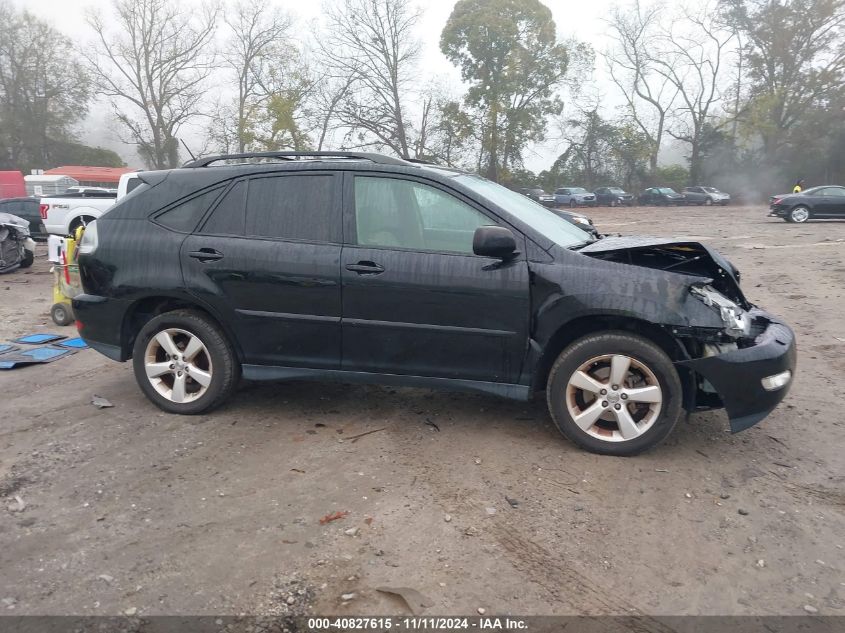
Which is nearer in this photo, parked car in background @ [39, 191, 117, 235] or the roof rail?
the roof rail

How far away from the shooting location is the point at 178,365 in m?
4.46

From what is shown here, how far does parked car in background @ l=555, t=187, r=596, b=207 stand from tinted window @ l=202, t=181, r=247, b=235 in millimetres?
39384

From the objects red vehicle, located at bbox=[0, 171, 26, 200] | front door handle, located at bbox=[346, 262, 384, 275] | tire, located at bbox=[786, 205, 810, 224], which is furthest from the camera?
red vehicle, located at bbox=[0, 171, 26, 200]

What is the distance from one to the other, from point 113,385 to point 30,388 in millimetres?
699

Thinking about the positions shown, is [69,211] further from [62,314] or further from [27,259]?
[62,314]

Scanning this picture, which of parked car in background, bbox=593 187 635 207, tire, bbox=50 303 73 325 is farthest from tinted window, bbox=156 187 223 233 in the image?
parked car in background, bbox=593 187 635 207

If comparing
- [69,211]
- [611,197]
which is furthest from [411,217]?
[611,197]

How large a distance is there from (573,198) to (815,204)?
66.8 feet

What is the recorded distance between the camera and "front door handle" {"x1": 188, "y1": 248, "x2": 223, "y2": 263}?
14.1ft

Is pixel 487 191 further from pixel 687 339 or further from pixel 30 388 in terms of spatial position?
pixel 30 388

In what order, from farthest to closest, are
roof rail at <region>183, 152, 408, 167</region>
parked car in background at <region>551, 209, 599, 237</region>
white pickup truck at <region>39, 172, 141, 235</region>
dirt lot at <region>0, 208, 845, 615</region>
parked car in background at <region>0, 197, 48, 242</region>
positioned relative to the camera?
parked car in background at <region>0, 197, 48, 242</region>
white pickup truck at <region>39, 172, 141, 235</region>
parked car in background at <region>551, 209, 599, 237</region>
roof rail at <region>183, 152, 408, 167</region>
dirt lot at <region>0, 208, 845, 615</region>

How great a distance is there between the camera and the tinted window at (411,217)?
4.05 metres

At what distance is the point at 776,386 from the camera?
3652 millimetres

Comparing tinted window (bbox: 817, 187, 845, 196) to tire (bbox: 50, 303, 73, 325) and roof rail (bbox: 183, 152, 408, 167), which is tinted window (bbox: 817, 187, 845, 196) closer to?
roof rail (bbox: 183, 152, 408, 167)
